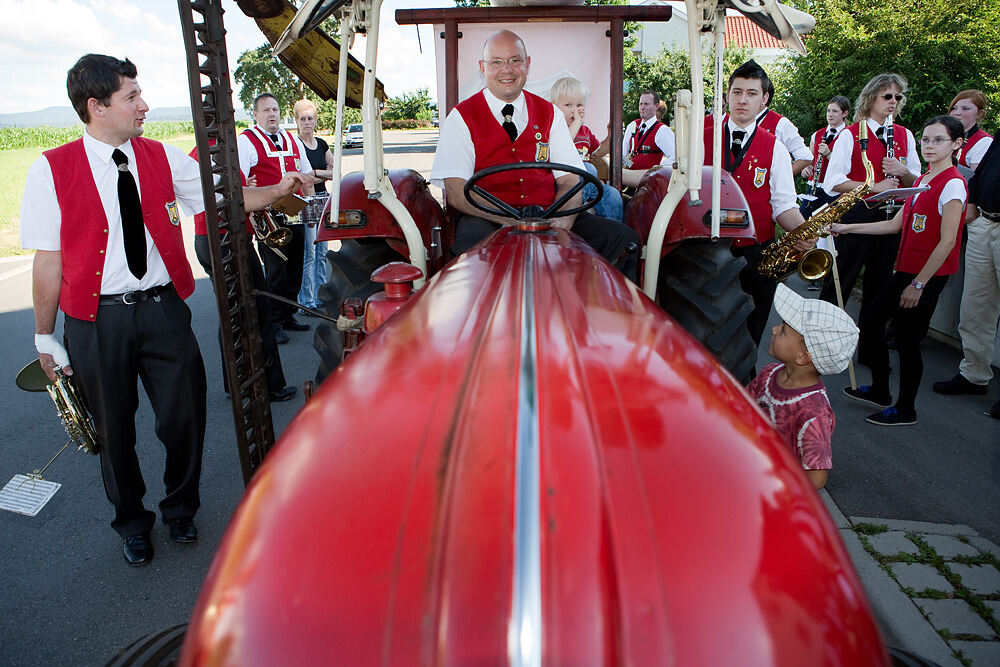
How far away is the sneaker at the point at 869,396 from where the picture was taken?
426cm

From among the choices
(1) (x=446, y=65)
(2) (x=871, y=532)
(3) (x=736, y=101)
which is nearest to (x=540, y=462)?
(2) (x=871, y=532)

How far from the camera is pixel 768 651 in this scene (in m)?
0.76

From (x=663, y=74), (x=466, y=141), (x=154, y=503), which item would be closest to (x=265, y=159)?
(x=466, y=141)

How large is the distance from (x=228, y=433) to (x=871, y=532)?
3.41 m

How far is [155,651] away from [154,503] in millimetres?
1589

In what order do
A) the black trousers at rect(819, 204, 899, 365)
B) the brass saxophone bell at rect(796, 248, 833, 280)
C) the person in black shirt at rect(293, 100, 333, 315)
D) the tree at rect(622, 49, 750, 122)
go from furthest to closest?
the tree at rect(622, 49, 750, 122), the person in black shirt at rect(293, 100, 333, 315), the black trousers at rect(819, 204, 899, 365), the brass saxophone bell at rect(796, 248, 833, 280)

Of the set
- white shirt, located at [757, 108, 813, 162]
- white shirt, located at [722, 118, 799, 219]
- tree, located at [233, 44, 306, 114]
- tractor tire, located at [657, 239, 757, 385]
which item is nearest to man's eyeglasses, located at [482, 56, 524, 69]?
tractor tire, located at [657, 239, 757, 385]

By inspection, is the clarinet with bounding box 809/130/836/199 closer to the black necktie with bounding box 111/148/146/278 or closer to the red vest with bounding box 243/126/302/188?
the red vest with bounding box 243/126/302/188

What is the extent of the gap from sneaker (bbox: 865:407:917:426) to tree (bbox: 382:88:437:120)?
2321 inches

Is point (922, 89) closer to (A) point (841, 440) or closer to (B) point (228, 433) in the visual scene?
(A) point (841, 440)

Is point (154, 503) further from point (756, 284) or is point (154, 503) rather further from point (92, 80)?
point (756, 284)

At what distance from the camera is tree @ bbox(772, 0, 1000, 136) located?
8.90 m

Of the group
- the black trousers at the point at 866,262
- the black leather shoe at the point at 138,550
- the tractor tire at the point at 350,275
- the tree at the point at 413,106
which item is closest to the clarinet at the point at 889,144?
the black trousers at the point at 866,262

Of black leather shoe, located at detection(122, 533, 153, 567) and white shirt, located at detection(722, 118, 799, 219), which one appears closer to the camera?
black leather shoe, located at detection(122, 533, 153, 567)
